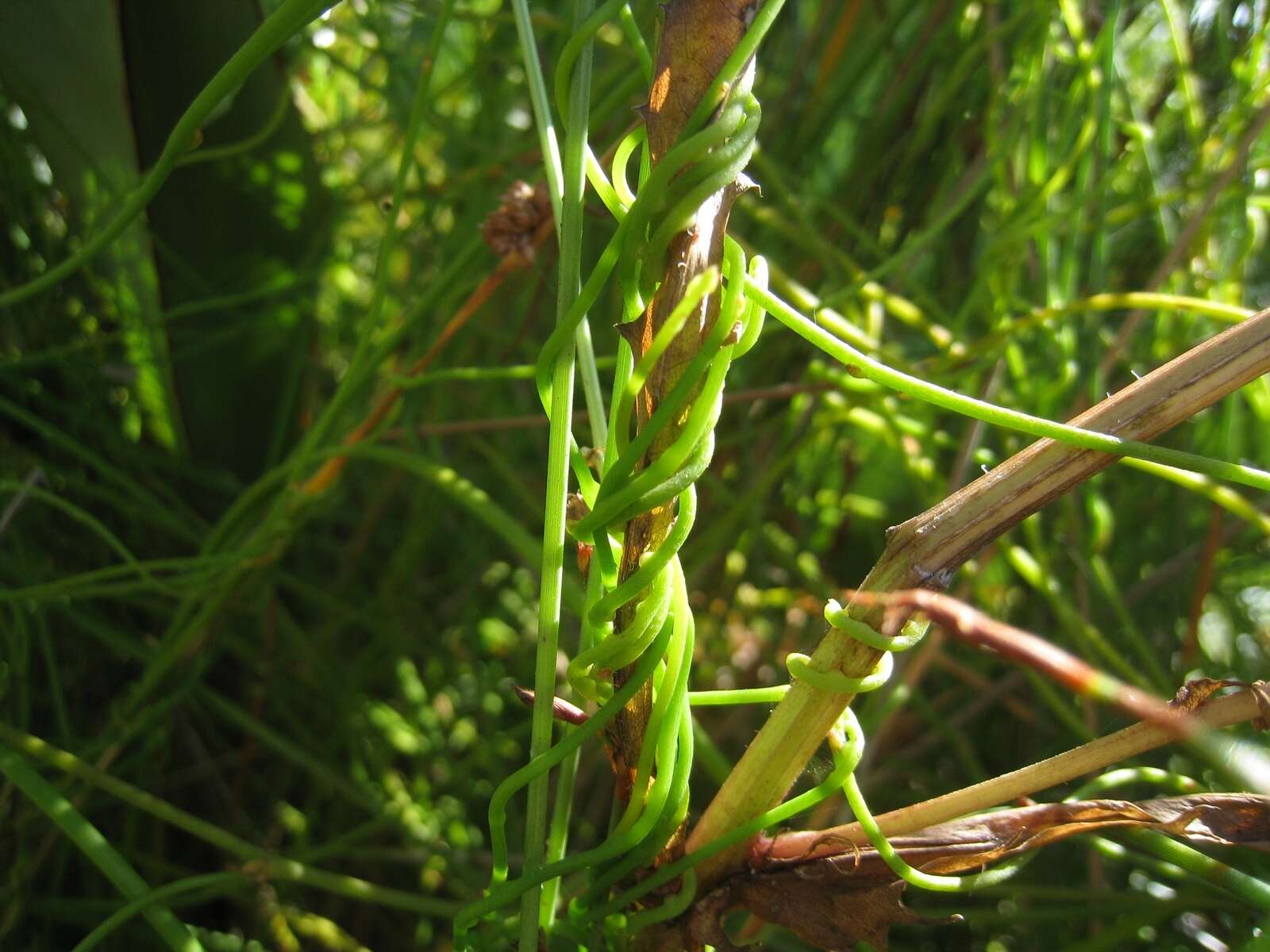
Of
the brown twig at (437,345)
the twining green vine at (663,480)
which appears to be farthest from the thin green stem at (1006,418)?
the brown twig at (437,345)

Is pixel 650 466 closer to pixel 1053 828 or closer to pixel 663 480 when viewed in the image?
pixel 663 480

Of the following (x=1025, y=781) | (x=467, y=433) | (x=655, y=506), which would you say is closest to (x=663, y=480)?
(x=655, y=506)

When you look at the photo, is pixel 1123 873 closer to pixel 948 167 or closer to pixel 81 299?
pixel 948 167

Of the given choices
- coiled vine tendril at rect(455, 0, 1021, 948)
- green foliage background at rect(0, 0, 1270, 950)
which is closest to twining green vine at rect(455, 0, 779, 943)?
coiled vine tendril at rect(455, 0, 1021, 948)

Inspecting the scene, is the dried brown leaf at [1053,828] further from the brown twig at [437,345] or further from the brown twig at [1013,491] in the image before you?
the brown twig at [437,345]

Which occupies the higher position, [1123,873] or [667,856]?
[667,856]

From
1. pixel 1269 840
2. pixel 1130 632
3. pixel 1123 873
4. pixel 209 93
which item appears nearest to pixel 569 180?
pixel 209 93
